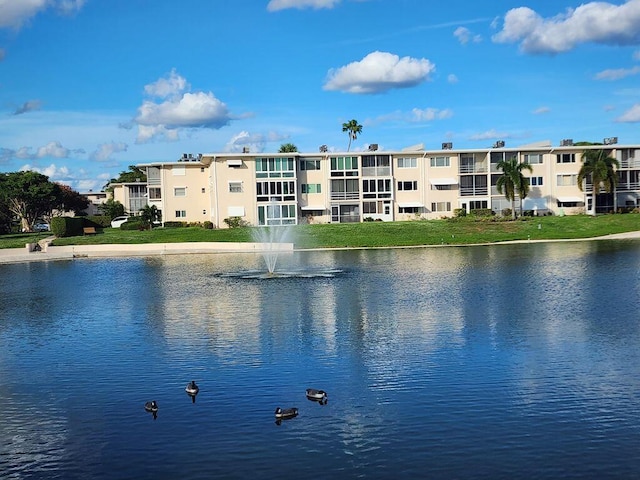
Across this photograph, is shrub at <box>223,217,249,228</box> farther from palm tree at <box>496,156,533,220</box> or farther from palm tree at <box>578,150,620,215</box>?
palm tree at <box>578,150,620,215</box>

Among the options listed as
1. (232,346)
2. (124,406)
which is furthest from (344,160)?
(124,406)

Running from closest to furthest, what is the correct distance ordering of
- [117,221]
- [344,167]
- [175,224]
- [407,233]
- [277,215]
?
[407,233] < [175,224] < [277,215] < [344,167] < [117,221]

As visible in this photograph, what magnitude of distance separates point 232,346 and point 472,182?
69052 millimetres

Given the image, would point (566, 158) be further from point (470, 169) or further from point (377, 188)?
point (377, 188)

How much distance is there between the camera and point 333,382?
53.4 feet

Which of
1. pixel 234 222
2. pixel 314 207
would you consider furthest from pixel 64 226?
pixel 314 207

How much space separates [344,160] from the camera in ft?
277

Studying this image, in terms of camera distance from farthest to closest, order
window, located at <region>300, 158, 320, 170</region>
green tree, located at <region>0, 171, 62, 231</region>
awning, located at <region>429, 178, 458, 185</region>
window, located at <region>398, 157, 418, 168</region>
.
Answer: green tree, located at <region>0, 171, 62, 231</region>, window, located at <region>398, 157, 418, 168</region>, window, located at <region>300, 158, 320, 170</region>, awning, located at <region>429, 178, 458, 185</region>

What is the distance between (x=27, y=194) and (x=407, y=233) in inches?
2166

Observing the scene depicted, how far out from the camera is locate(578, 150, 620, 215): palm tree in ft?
258

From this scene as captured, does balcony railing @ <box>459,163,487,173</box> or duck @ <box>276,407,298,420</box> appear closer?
duck @ <box>276,407,298,420</box>

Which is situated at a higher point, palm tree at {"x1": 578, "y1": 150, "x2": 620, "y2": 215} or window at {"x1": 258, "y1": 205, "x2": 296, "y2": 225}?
palm tree at {"x1": 578, "y1": 150, "x2": 620, "y2": 215}

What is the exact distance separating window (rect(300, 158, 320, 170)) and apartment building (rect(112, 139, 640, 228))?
0.13 metres

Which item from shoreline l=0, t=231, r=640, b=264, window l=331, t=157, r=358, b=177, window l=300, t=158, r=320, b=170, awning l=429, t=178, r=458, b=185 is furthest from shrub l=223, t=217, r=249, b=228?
awning l=429, t=178, r=458, b=185
